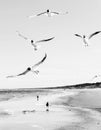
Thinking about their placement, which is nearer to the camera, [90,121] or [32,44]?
[32,44]

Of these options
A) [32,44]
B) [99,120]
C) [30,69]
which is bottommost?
[99,120]

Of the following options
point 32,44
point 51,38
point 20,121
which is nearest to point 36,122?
point 20,121

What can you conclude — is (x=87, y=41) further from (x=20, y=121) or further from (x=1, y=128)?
(x=20, y=121)

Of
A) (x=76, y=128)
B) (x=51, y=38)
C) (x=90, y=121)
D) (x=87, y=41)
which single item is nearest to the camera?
(x=51, y=38)

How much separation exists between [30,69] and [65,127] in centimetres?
1010

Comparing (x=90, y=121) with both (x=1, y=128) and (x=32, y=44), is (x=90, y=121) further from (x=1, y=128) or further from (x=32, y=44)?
(x=32, y=44)

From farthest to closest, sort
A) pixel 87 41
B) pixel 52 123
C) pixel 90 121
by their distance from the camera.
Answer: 1. pixel 90 121
2. pixel 52 123
3. pixel 87 41

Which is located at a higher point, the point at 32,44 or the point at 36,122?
the point at 32,44

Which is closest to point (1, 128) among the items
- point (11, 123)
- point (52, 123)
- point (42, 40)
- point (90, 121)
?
point (11, 123)

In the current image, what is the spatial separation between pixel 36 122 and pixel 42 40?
13.1m

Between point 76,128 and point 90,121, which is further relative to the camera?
point 90,121

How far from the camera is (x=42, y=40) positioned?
1977cm

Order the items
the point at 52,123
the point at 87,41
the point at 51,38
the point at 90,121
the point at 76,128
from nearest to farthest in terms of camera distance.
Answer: the point at 51,38 → the point at 87,41 → the point at 76,128 → the point at 52,123 → the point at 90,121

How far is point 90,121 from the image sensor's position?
31625mm
